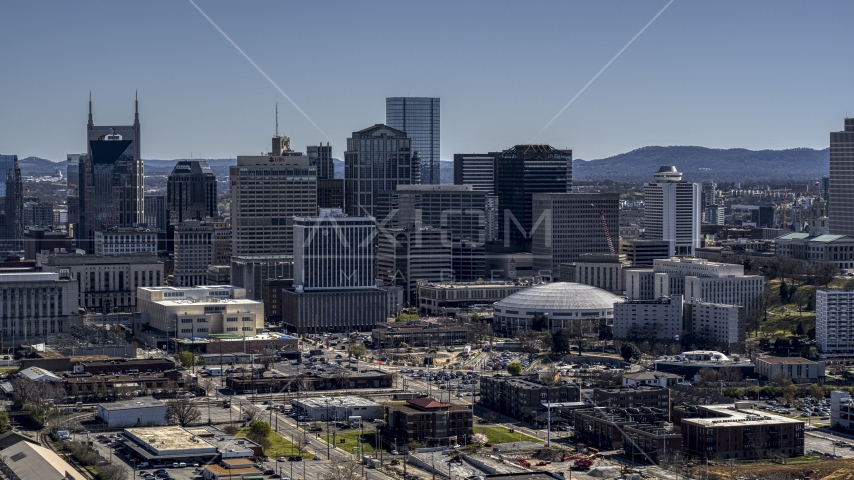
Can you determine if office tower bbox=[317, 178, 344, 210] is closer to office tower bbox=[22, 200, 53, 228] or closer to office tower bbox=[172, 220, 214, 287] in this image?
office tower bbox=[172, 220, 214, 287]

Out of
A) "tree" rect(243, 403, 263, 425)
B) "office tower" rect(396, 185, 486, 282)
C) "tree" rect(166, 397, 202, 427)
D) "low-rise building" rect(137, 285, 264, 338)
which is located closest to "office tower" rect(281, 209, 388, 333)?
"low-rise building" rect(137, 285, 264, 338)

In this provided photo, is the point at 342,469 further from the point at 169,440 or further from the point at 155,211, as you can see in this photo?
the point at 155,211

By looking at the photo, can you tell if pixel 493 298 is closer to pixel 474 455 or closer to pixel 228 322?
pixel 228 322

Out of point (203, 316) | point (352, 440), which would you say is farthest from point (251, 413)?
point (203, 316)

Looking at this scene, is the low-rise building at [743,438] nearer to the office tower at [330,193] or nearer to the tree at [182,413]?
the tree at [182,413]

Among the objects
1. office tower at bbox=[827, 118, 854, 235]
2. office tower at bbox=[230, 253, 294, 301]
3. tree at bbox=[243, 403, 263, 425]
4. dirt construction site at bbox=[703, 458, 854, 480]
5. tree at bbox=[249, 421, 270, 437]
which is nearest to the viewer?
dirt construction site at bbox=[703, 458, 854, 480]

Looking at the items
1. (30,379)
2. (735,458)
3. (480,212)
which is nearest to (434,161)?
(480,212)
